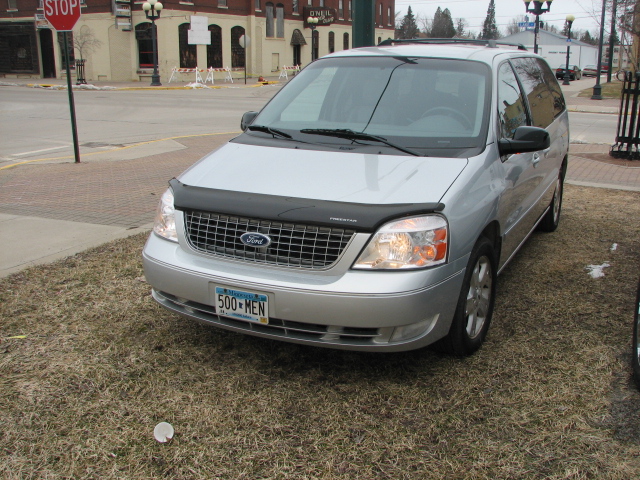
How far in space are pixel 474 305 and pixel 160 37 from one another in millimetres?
43239

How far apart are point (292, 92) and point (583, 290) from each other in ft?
8.84

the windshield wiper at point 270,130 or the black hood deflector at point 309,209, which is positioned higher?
the windshield wiper at point 270,130

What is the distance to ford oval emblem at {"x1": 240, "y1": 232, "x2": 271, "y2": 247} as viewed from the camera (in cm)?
332

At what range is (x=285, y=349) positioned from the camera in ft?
13.0

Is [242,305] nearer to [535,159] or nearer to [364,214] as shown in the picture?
[364,214]

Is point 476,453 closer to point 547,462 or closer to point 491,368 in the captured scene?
point 547,462

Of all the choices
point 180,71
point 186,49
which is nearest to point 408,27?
point 186,49

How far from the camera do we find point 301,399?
3.39 meters

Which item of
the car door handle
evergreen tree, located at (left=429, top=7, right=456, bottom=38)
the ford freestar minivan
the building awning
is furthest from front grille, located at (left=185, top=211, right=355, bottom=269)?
evergreen tree, located at (left=429, top=7, right=456, bottom=38)

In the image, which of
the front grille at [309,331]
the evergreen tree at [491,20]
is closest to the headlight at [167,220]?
the front grille at [309,331]

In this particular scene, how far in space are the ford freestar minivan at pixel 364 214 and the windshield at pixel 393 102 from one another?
1 cm

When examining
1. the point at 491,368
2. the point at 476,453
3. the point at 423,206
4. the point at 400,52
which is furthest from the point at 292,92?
the point at 476,453

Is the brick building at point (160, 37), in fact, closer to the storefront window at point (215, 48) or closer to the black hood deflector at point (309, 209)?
the storefront window at point (215, 48)

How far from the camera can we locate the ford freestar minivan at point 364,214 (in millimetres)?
3203
